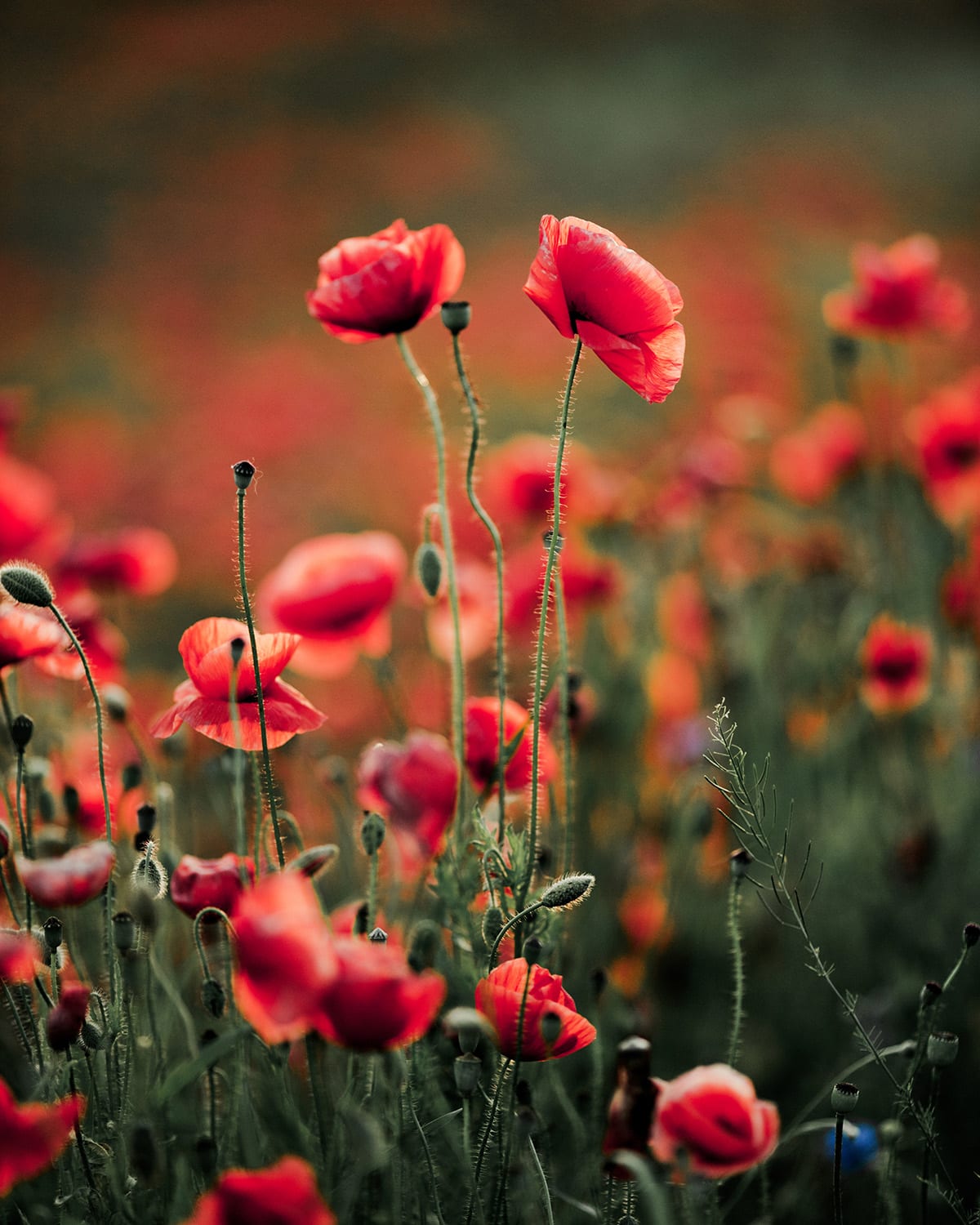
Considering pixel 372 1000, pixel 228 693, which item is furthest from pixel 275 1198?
pixel 228 693

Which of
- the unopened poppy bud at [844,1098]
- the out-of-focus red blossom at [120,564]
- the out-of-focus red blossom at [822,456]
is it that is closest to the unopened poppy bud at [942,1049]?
the unopened poppy bud at [844,1098]

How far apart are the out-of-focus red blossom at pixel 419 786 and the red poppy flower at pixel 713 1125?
305 millimetres

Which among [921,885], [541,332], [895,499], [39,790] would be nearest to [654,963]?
[921,885]

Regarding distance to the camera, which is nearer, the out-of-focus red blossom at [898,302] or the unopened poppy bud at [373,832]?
the unopened poppy bud at [373,832]

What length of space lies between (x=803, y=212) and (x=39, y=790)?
440cm

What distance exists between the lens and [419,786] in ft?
2.99

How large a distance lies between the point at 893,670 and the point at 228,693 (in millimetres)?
1058

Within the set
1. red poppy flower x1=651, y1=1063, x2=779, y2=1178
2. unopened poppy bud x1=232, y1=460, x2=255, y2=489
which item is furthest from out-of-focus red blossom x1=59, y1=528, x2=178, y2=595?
red poppy flower x1=651, y1=1063, x2=779, y2=1178

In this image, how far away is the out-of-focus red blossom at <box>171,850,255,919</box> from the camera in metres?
0.74

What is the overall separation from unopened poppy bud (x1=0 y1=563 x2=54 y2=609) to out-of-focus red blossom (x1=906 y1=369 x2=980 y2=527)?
1484 millimetres

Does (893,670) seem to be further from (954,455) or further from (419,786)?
(419,786)

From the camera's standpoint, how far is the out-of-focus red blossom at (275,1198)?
1.79 ft

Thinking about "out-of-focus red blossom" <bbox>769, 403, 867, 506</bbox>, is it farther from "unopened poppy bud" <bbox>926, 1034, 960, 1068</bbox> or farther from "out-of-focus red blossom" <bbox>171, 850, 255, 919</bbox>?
"out-of-focus red blossom" <bbox>171, 850, 255, 919</bbox>

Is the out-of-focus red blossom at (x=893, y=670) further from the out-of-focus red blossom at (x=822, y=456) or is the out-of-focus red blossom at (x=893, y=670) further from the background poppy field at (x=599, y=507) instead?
the out-of-focus red blossom at (x=822, y=456)
